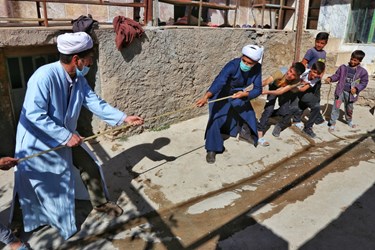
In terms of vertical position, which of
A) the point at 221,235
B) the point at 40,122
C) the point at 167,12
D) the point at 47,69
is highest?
the point at 167,12

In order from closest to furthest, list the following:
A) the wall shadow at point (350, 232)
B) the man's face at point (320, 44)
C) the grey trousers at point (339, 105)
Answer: the wall shadow at point (350, 232) → the man's face at point (320, 44) → the grey trousers at point (339, 105)

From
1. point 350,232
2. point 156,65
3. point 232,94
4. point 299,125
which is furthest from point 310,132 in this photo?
point 156,65

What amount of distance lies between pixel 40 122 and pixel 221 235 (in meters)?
1.97

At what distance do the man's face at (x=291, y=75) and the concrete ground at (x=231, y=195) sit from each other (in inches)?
42.1

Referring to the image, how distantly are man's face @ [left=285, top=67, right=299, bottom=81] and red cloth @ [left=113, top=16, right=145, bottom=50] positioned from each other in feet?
7.80

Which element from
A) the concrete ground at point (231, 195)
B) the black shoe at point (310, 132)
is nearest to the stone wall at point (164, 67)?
the concrete ground at point (231, 195)

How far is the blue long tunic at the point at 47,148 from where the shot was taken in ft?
8.61

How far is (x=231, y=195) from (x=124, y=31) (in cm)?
272

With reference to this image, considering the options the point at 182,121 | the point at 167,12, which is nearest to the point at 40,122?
the point at 182,121

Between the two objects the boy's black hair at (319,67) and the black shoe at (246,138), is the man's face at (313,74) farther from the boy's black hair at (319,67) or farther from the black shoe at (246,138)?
the black shoe at (246,138)

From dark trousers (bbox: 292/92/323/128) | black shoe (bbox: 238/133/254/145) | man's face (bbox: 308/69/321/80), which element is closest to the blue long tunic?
black shoe (bbox: 238/133/254/145)

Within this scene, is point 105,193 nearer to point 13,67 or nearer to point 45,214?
point 45,214

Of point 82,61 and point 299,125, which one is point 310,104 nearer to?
point 299,125

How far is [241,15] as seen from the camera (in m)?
9.22
